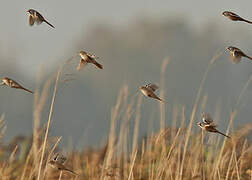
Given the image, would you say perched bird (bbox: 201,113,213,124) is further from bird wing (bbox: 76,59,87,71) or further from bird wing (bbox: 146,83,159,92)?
bird wing (bbox: 76,59,87,71)

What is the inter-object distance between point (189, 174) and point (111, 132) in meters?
0.75

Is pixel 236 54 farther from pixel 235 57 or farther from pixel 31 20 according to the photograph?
pixel 31 20

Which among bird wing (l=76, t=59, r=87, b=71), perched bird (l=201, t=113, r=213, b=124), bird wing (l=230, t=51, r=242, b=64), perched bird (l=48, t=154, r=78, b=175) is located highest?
bird wing (l=230, t=51, r=242, b=64)

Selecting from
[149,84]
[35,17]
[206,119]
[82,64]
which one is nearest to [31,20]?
[35,17]

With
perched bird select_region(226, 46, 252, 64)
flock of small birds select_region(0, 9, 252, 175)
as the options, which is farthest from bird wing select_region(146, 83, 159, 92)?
perched bird select_region(226, 46, 252, 64)

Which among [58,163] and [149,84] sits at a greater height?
[149,84]

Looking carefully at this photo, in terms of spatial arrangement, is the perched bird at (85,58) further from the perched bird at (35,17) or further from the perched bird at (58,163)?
the perched bird at (58,163)

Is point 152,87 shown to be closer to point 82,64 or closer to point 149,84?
point 149,84

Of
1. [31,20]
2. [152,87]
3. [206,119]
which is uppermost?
[31,20]

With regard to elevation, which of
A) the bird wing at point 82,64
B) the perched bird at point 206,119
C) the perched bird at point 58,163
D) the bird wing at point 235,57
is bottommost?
the perched bird at point 58,163

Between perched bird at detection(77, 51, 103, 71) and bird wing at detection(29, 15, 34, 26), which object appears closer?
perched bird at detection(77, 51, 103, 71)

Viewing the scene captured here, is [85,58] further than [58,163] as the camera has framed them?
No

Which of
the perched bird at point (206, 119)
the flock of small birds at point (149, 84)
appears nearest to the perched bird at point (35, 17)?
the flock of small birds at point (149, 84)

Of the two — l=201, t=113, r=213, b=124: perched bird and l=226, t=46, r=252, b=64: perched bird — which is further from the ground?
l=226, t=46, r=252, b=64: perched bird
